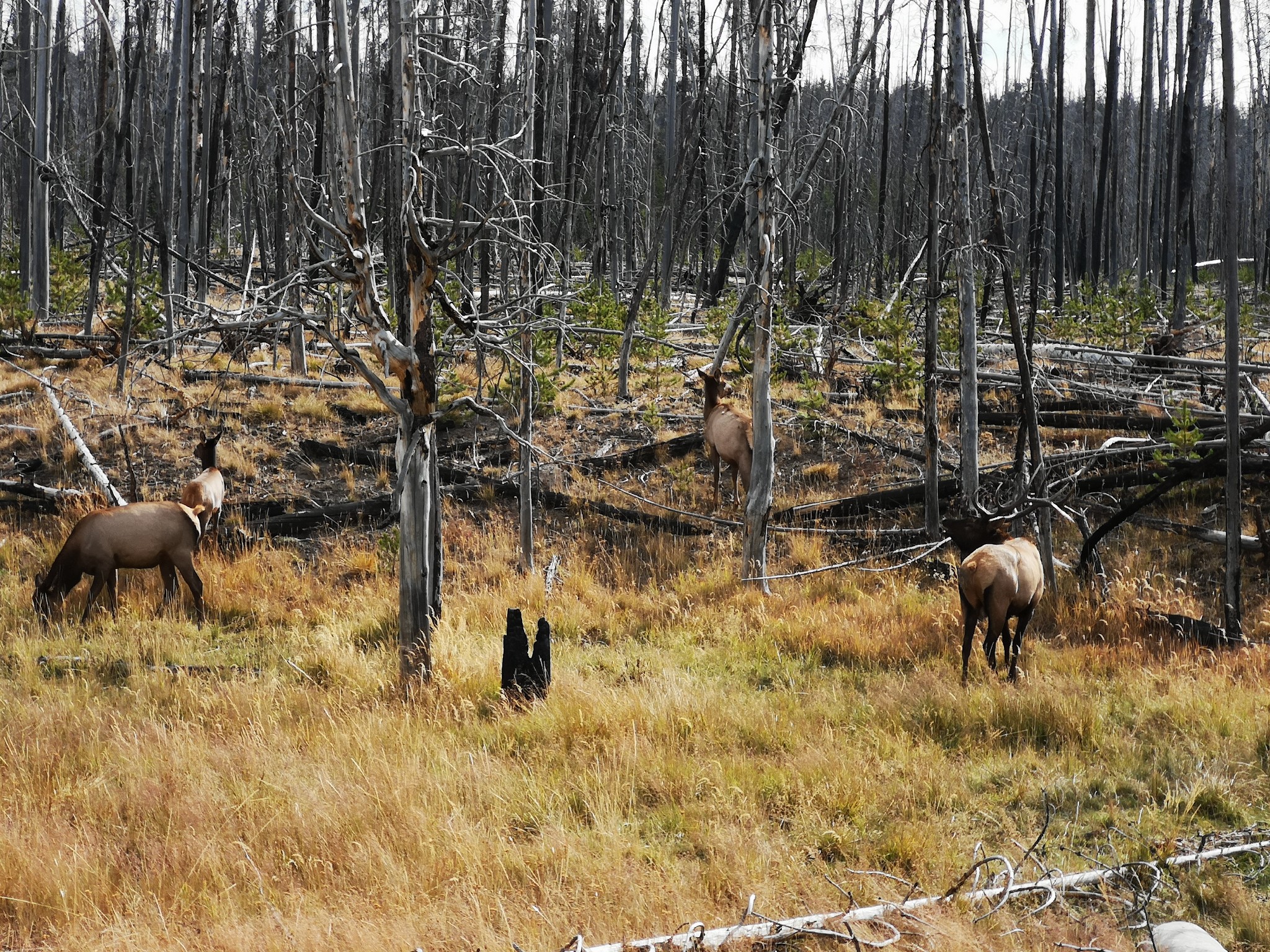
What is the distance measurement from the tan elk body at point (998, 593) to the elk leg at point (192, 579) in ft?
19.8

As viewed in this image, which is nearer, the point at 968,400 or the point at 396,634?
the point at 396,634

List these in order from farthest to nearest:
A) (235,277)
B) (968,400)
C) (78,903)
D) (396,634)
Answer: (235,277) → (968,400) → (396,634) → (78,903)

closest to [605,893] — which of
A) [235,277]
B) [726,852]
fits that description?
[726,852]

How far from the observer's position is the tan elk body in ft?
21.6

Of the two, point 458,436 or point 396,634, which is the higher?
point 458,436

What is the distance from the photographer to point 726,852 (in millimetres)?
4438

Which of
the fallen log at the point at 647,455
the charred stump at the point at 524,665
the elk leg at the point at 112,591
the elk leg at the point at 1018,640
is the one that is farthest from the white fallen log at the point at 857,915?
the fallen log at the point at 647,455

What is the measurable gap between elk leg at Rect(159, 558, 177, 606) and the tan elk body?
20.8ft

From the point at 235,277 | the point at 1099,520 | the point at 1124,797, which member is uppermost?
the point at 235,277

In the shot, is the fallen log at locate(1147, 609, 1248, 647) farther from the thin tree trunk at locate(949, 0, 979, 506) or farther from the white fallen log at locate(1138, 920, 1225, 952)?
the white fallen log at locate(1138, 920, 1225, 952)

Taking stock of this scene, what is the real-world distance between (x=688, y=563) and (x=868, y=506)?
2.26 metres

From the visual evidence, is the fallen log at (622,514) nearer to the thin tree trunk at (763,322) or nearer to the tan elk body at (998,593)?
the thin tree trunk at (763,322)

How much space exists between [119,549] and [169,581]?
632mm

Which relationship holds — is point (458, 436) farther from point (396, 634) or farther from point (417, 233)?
point (417, 233)
